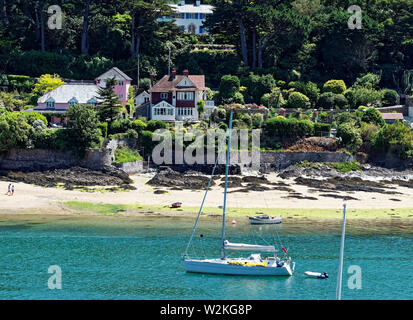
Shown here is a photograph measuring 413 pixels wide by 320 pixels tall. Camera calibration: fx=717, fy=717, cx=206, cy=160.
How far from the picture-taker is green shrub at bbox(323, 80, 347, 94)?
319ft

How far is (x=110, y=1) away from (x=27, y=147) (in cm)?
3331

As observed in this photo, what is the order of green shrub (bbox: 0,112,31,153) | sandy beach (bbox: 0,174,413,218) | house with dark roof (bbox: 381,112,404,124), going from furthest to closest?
house with dark roof (bbox: 381,112,404,124)
green shrub (bbox: 0,112,31,153)
sandy beach (bbox: 0,174,413,218)

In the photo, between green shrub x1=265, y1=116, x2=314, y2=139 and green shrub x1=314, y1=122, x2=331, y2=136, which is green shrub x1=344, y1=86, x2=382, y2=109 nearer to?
green shrub x1=314, y1=122, x2=331, y2=136

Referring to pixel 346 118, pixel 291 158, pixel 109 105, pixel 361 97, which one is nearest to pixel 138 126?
pixel 109 105

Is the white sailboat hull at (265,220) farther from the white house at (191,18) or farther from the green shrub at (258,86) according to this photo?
the white house at (191,18)

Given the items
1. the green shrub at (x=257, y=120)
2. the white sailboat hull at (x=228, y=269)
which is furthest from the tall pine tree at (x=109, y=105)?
the white sailboat hull at (x=228, y=269)

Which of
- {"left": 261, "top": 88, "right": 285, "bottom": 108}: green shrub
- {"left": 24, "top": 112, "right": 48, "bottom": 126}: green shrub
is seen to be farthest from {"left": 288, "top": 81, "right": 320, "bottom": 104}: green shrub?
{"left": 24, "top": 112, "right": 48, "bottom": 126}: green shrub

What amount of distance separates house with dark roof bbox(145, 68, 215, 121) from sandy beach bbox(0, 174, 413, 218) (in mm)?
16546

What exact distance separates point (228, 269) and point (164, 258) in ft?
17.7

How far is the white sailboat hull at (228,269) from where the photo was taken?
162ft

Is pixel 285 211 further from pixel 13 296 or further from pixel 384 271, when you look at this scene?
pixel 13 296

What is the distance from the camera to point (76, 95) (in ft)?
295

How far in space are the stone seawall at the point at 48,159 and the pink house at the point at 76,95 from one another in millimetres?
7715

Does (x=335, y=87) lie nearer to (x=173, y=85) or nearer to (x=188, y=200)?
(x=173, y=85)
